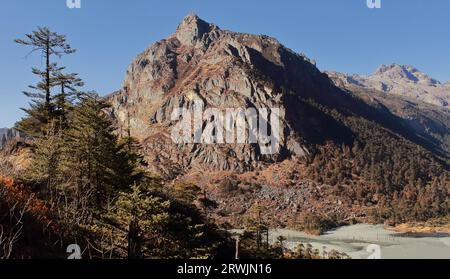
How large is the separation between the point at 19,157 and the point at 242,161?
125m

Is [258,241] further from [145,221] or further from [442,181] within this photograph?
[442,181]

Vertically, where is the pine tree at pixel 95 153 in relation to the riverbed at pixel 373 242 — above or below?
above

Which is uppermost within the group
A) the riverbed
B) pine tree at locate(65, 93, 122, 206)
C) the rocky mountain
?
the rocky mountain

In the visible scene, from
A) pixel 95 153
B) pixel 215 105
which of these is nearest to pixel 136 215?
pixel 95 153

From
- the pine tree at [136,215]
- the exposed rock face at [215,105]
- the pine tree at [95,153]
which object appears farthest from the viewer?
the exposed rock face at [215,105]

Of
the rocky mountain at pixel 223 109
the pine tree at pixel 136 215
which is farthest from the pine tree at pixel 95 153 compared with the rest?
the rocky mountain at pixel 223 109

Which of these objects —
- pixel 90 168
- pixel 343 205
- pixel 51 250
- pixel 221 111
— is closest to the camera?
pixel 51 250

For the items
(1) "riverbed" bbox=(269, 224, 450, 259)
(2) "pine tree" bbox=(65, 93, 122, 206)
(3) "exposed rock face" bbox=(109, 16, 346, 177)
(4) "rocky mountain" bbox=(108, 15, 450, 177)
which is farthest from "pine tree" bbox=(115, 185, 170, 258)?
(3) "exposed rock face" bbox=(109, 16, 346, 177)

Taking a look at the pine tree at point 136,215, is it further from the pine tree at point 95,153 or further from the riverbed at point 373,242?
the riverbed at point 373,242

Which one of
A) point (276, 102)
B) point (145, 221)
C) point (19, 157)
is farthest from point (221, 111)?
point (145, 221)

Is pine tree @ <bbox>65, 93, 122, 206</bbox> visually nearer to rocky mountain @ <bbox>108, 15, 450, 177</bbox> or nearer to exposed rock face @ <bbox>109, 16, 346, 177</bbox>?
rocky mountain @ <bbox>108, 15, 450, 177</bbox>

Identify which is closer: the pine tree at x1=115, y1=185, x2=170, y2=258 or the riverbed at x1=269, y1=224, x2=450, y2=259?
the pine tree at x1=115, y1=185, x2=170, y2=258

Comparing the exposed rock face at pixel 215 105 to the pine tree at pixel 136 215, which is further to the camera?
the exposed rock face at pixel 215 105
